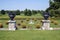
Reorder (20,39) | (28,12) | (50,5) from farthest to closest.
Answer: (28,12) → (50,5) → (20,39)

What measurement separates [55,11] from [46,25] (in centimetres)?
3272

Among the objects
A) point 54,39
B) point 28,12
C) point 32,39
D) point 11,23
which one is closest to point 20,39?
point 32,39

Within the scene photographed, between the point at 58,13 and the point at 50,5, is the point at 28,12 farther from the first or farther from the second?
the point at 58,13

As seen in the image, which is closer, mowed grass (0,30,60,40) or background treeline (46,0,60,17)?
mowed grass (0,30,60,40)

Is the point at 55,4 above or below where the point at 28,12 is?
above

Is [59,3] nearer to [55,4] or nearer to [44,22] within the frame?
[55,4]

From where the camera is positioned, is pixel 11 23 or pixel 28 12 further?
pixel 28 12

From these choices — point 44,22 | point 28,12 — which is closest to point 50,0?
point 28,12

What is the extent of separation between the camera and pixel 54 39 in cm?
1205

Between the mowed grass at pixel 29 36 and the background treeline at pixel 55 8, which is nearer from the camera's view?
the mowed grass at pixel 29 36

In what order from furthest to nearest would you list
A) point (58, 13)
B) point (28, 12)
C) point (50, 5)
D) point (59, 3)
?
point (28, 12) < point (50, 5) < point (59, 3) < point (58, 13)

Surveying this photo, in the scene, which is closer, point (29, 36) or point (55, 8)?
point (29, 36)

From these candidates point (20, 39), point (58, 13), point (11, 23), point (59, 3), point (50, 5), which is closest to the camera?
point (20, 39)

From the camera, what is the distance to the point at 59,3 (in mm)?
53438
